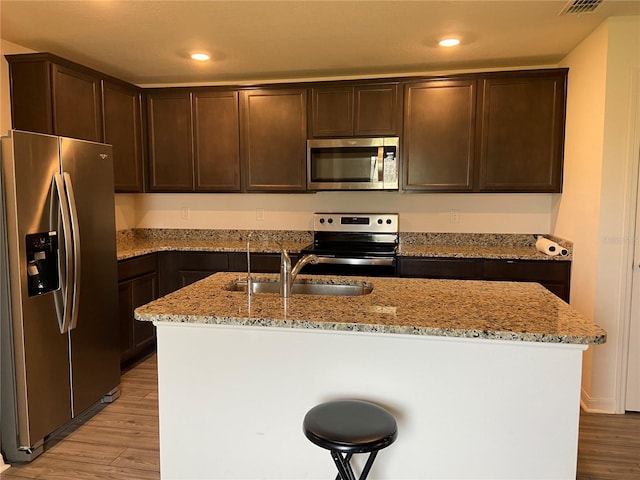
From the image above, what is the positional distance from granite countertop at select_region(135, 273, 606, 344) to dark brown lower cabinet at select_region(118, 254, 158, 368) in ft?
4.85

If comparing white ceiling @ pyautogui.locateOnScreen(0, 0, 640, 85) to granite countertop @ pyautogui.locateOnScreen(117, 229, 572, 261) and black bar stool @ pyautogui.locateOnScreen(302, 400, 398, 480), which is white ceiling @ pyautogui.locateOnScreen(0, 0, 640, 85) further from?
black bar stool @ pyautogui.locateOnScreen(302, 400, 398, 480)

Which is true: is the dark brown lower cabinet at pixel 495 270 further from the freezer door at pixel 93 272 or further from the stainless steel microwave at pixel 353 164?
the freezer door at pixel 93 272

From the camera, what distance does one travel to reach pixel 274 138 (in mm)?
3785

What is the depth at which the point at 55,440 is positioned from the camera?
Answer: 8.06 ft

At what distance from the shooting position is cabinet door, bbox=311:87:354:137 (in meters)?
3.64

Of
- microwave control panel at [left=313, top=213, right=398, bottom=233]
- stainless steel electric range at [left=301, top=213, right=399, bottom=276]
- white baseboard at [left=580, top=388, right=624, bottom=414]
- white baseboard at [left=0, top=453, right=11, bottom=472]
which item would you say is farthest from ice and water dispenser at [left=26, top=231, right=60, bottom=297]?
white baseboard at [left=580, top=388, right=624, bottom=414]

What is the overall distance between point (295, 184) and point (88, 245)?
173 centimetres

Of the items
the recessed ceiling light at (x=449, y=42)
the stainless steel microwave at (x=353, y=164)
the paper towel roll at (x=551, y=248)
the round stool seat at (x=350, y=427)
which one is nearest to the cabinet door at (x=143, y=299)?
the stainless steel microwave at (x=353, y=164)

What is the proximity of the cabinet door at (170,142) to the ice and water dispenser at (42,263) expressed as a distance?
1.71 meters

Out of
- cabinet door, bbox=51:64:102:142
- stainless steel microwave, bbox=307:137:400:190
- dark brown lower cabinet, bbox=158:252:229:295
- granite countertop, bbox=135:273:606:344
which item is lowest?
dark brown lower cabinet, bbox=158:252:229:295

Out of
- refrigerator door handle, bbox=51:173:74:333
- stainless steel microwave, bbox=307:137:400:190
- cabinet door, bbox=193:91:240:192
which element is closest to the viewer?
refrigerator door handle, bbox=51:173:74:333

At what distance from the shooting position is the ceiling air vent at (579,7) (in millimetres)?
2365

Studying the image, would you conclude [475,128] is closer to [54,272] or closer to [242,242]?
[242,242]

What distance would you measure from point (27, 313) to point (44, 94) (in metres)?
1.53
